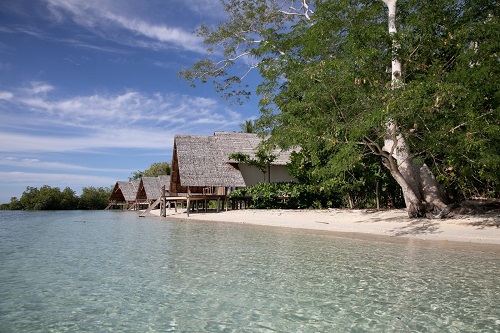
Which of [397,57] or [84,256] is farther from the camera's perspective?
[397,57]

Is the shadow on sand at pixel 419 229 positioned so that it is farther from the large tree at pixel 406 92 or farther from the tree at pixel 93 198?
the tree at pixel 93 198

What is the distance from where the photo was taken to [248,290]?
4.48 m

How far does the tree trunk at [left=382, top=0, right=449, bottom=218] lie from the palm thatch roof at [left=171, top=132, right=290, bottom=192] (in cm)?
810

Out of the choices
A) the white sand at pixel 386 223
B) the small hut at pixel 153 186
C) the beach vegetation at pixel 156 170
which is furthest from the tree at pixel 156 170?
the white sand at pixel 386 223

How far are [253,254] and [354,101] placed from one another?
4.72 metres

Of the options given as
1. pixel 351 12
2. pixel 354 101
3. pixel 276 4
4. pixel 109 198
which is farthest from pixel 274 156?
pixel 109 198

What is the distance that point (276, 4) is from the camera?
51.4 feet

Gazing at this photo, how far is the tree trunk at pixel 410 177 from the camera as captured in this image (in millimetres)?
10461

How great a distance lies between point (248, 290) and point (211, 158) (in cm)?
1678

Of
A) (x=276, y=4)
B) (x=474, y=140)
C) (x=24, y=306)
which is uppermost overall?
(x=276, y=4)

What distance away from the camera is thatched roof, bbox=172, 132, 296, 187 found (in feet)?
64.8

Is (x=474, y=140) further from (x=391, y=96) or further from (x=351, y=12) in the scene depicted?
(x=351, y=12)

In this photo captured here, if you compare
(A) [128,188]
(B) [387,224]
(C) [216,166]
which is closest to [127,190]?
(A) [128,188]

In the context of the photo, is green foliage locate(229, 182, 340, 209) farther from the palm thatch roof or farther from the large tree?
the large tree
